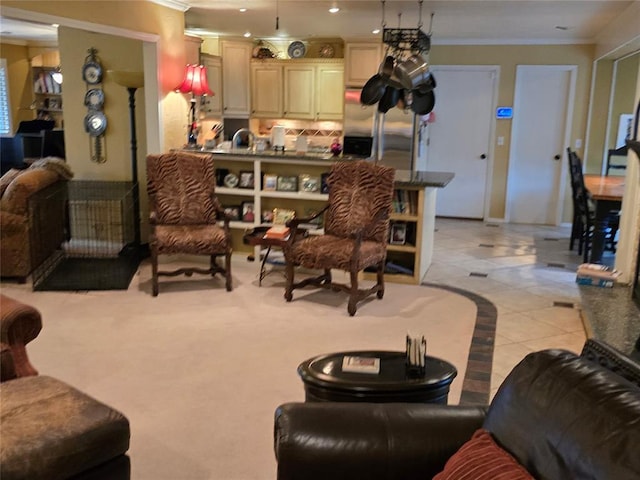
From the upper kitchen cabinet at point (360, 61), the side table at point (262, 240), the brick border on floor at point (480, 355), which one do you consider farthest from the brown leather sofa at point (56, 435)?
the upper kitchen cabinet at point (360, 61)

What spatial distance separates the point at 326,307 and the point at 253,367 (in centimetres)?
123

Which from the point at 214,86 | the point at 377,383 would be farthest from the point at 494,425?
the point at 214,86

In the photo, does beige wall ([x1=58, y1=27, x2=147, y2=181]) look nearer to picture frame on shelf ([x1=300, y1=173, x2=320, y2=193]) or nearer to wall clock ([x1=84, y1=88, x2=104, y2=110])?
wall clock ([x1=84, y1=88, x2=104, y2=110])

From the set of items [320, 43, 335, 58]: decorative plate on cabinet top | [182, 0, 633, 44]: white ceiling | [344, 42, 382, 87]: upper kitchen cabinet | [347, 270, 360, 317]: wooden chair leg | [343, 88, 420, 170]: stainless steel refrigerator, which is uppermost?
[182, 0, 633, 44]: white ceiling

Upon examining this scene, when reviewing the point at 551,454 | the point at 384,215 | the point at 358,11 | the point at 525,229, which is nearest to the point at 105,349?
the point at 384,215

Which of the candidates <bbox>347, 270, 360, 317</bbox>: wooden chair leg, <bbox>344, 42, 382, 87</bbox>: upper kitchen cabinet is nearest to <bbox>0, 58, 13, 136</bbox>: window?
<bbox>344, 42, 382, 87</bbox>: upper kitchen cabinet

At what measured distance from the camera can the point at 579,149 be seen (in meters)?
8.16

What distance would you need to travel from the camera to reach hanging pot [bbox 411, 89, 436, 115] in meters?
5.39

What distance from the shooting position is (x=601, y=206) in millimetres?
5480

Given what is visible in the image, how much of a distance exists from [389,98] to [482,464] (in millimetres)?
4393

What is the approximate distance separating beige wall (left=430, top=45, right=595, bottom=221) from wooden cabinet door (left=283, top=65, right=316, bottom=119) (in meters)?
1.74

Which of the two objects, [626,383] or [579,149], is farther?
[579,149]

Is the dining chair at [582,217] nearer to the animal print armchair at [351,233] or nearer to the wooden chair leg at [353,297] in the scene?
the animal print armchair at [351,233]

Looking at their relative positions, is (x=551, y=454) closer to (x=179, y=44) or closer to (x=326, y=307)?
(x=326, y=307)
